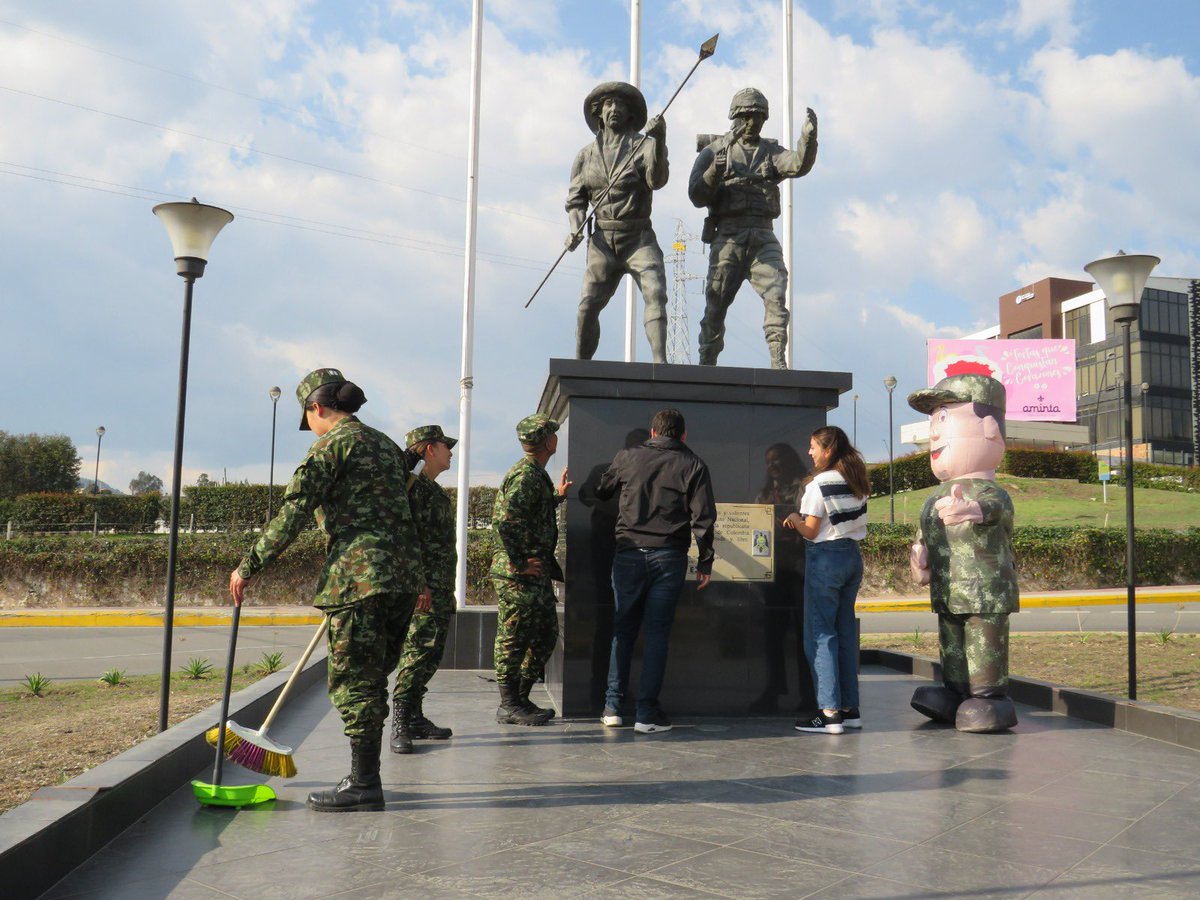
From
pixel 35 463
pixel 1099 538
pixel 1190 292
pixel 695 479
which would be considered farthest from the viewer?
pixel 1190 292

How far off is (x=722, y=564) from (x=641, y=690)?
1.02 m

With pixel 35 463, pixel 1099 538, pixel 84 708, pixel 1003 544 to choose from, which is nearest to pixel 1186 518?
pixel 1099 538

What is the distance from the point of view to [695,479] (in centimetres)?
575

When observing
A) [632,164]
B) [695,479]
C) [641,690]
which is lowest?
[641,690]

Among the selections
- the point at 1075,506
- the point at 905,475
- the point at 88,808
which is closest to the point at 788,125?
the point at 88,808

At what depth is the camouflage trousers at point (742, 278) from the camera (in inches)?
291

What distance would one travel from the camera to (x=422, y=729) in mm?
5648

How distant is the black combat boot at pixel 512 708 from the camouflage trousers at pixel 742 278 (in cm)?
305

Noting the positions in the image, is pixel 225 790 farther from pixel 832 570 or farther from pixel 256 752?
pixel 832 570

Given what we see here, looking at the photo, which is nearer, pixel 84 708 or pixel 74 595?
pixel 84 708

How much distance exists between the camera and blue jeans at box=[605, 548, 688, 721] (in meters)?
5.84

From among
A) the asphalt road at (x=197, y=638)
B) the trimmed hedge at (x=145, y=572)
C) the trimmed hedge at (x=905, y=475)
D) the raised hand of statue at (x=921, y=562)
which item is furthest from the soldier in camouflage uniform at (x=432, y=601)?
the trimmed hedge at (x=905, y=475)

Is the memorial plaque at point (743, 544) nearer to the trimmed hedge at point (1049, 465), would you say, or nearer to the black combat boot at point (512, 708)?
the black combat boot at point (512, 708)

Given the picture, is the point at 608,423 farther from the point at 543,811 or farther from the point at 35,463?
the point at 35,463
